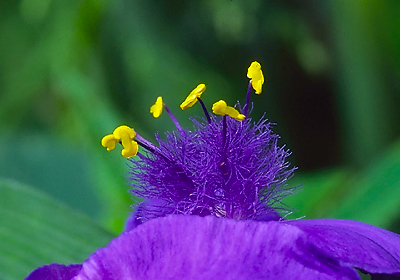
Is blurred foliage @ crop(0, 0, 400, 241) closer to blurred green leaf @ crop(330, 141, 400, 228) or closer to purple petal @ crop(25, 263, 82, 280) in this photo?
blurred green leaf @ crop(330, 141, 400, 228)

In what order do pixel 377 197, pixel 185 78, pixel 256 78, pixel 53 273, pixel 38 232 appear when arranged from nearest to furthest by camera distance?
pixel 53 273 → pixel 256 78 → pixel 38 232 → pixel 377 197 → pixel 185 78

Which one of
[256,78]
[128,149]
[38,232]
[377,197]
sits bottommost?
[38,232]

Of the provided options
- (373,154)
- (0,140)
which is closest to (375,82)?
(373,154)

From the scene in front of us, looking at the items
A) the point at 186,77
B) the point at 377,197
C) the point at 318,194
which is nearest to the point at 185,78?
the point at 186,77

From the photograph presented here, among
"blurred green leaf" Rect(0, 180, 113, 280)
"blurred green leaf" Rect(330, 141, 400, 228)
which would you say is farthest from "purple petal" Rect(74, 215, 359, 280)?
"blurred green leaf" Rect(330, 141, 400, 228)

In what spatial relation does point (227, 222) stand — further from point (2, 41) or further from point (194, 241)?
point (2, 41)

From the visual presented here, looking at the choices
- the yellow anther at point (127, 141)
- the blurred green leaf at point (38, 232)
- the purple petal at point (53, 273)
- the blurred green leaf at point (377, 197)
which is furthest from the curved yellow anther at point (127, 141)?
the blurred green leaf at point (377, 197)

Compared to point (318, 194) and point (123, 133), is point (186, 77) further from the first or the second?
point (123, 133)
